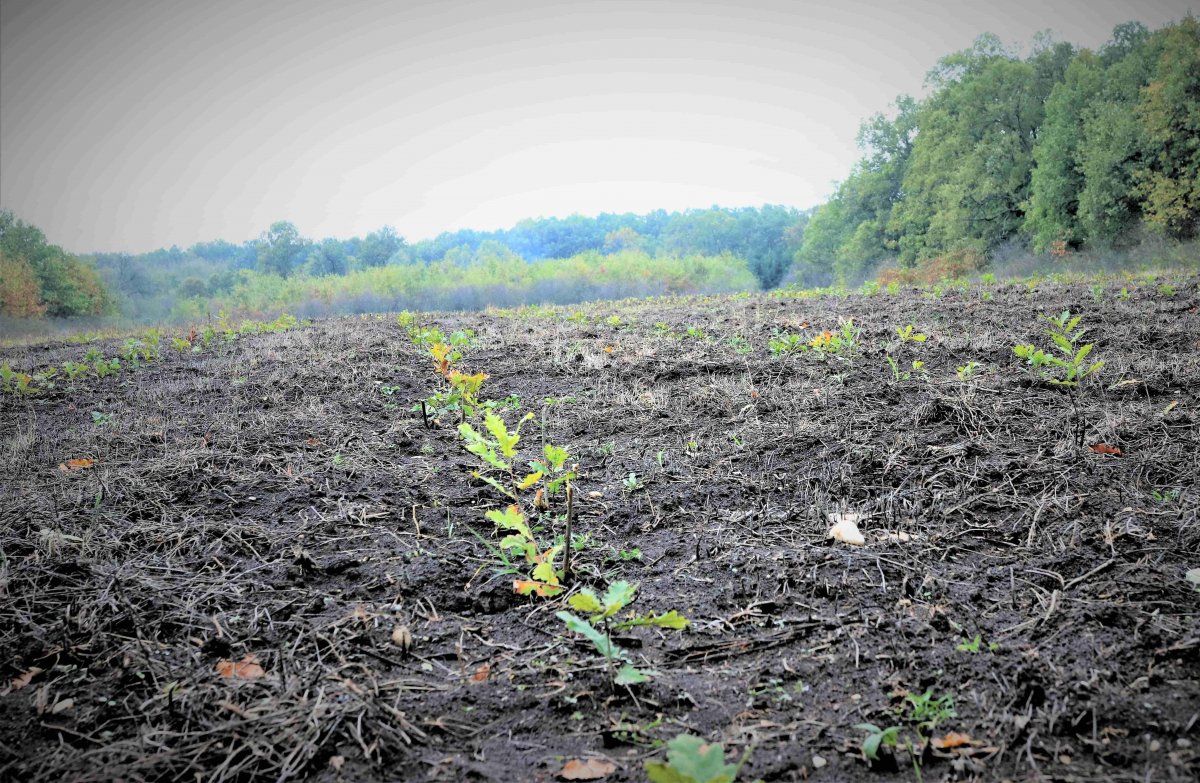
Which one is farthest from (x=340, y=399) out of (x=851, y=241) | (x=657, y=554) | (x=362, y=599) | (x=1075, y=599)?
(x=851, y=241)

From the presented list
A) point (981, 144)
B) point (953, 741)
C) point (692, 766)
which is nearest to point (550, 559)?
point (692, 766)

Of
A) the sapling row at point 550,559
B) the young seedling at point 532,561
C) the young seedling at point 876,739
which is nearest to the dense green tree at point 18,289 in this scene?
the sapling row at point 550,559

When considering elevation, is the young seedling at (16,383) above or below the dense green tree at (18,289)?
below

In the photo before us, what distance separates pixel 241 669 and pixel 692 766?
1.22 meters

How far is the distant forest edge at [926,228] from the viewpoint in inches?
704

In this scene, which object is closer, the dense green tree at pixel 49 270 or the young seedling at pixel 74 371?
the young seedling at pixel 74 371

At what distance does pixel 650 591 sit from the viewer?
186 centimetres

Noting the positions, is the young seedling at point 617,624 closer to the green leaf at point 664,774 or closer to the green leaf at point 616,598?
the green leaf at point 616,598

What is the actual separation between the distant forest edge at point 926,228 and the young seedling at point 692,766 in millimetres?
21281

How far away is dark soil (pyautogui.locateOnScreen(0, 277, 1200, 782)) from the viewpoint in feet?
4.08

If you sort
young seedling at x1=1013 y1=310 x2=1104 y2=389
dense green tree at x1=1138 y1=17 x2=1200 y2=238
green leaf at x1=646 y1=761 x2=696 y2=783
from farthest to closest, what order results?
dense green tree at x1=1138 y1=17 x2=1200 y2=238 < young seedling at x1=1013 y1=310 x2=1104 y2=389 < green leaf at x1=646 y1=761 x2=696 y2=783

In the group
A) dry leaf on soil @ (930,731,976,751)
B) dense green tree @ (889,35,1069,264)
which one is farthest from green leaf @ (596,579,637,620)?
dense green tree @ (889,35,1069,264)

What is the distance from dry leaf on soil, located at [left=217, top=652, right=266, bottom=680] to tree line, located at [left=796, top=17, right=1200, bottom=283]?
23.9 meters

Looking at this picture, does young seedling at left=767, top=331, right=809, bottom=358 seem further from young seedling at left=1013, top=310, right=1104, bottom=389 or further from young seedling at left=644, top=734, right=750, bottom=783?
young seedling at left=644, top=734, right=750, bottom=783
